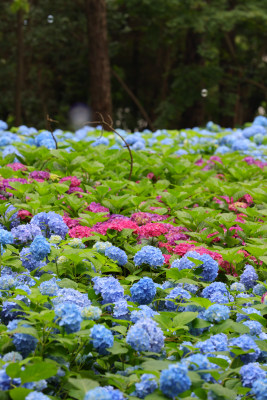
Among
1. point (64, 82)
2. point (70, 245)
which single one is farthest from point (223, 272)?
point (64, 82)

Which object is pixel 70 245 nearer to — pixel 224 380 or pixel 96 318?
pixel 96 318

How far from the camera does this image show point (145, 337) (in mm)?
1666

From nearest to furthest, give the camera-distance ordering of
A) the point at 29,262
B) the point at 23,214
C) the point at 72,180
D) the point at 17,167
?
the point at 29,262 → the point at 23,214 → the point at 72,180 → the point at 17,167

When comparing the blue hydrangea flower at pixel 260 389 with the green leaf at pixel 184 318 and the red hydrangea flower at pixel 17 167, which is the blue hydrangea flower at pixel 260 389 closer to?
the green leaf at pixel 184 318

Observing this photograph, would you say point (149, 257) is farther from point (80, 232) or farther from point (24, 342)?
point (24, 342)

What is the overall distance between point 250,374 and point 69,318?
0.56 meters

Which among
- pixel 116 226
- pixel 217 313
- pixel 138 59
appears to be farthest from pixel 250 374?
pixel 138 59

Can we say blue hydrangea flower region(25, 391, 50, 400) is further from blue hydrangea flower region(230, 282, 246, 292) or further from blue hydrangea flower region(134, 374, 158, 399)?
blue hydrangea flower region(230, 282, 246, 292)

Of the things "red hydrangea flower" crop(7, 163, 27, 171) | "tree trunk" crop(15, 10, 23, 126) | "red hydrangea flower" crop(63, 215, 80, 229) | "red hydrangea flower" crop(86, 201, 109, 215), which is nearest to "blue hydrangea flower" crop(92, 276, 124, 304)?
"red hydrangea flower" crop(63, 215, 80, 229)

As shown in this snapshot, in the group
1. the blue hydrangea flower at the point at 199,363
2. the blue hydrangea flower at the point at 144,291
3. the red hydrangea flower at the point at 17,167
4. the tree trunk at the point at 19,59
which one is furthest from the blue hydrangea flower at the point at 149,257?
the tree trunk at the point at 19,59

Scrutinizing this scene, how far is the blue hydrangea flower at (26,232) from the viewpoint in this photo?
2561mm

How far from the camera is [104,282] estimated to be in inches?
80.1

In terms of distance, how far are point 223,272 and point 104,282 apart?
854 mm

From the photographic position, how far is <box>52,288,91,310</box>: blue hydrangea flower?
1867 mm
